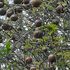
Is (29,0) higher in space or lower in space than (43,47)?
higher

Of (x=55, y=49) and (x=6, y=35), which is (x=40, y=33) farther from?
(x=6, y=35)

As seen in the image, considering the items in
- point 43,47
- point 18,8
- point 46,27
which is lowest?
point 43,47

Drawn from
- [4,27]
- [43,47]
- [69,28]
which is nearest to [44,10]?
[69,28]

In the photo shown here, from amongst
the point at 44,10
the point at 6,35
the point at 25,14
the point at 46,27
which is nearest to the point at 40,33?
the point at 46,27

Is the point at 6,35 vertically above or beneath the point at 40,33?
beneath

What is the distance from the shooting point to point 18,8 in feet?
11.3

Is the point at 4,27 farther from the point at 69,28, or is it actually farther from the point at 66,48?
the point at 69,28

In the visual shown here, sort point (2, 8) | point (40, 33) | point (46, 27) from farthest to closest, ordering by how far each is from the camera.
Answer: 1. point (2, 8)
2. point (46, 27)
3. point (40, 33)

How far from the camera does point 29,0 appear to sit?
3.48m

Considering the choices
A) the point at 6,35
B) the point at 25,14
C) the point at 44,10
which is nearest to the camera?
the point at 6,35

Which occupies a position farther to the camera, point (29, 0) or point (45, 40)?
point (45, 40)

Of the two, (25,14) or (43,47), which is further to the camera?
(25,14)

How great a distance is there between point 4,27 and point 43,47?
2.00 feet

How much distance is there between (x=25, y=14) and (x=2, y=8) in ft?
6.80
